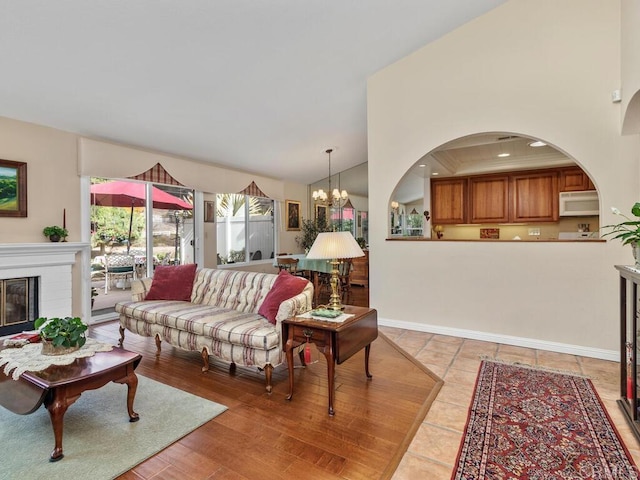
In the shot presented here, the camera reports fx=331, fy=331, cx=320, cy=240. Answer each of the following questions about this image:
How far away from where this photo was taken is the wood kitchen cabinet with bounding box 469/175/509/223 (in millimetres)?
5852

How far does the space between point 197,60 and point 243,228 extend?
401cm

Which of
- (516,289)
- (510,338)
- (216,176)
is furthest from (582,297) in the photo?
(216,176)

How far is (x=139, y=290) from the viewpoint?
376cm

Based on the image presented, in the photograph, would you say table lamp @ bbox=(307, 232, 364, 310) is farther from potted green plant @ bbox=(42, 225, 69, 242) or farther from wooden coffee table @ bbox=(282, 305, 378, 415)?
potted green plant @ bbox=(42, 225, 69, 242)

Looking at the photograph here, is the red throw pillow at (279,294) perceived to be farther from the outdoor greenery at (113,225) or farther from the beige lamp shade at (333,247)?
the outdoor greenery at (113,225)

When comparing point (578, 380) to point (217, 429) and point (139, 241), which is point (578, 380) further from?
point (139, 241)

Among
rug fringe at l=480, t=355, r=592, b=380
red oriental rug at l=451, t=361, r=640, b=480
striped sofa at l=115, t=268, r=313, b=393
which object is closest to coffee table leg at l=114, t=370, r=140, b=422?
striped sofa at l=115, t=268, r=313, b=393

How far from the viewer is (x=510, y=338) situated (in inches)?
142

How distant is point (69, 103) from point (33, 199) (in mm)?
1226

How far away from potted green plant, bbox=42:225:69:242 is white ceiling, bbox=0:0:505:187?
4.15 ft

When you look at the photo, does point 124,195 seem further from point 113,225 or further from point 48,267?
point 48,267

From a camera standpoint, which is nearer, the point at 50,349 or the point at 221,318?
the point at 50,349

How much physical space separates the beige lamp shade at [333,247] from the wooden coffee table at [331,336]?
0.48m

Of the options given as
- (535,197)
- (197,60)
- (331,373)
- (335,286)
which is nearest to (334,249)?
(335,286)
